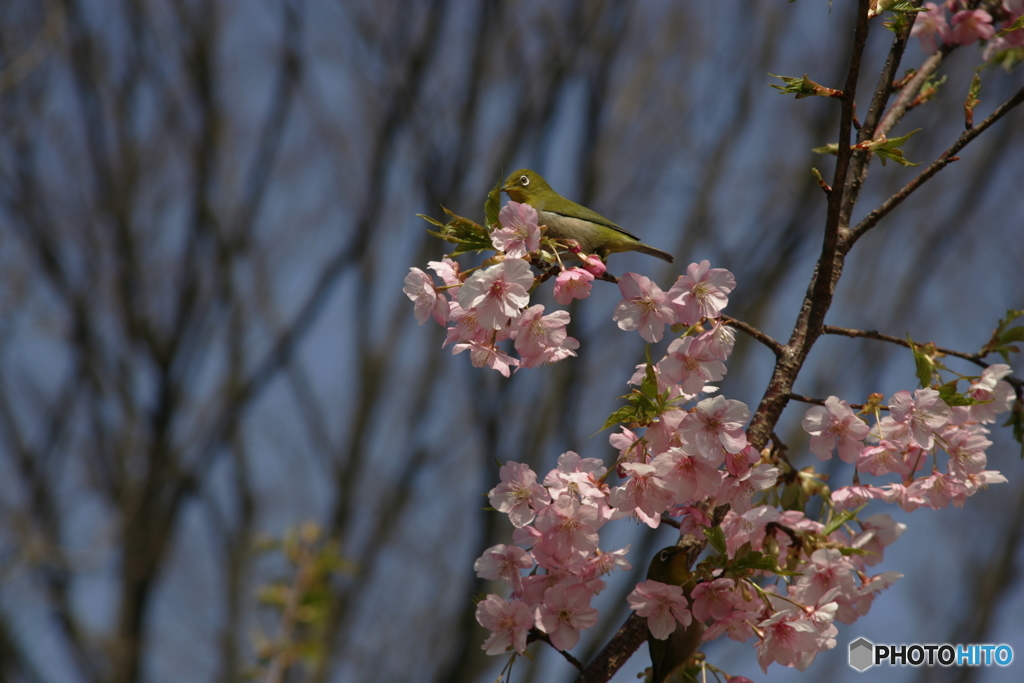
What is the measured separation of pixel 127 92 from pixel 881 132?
9714 millimetres

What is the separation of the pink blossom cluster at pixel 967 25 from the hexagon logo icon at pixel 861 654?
190 cm

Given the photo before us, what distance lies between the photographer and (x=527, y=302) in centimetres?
142

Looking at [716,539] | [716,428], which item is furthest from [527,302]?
[716,539]

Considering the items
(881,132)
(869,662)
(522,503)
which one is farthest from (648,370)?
(869,662)

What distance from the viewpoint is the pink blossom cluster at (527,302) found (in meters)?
1.44

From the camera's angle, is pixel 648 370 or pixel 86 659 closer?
pixel 648 370

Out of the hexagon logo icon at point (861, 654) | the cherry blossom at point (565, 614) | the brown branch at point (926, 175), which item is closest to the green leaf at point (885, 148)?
the brown branch at point (926, 175)

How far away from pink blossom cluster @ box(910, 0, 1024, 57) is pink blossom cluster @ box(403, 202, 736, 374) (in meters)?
1.61

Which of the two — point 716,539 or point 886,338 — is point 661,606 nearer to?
point 716,539

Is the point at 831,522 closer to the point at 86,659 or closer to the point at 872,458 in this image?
the point at 872,458

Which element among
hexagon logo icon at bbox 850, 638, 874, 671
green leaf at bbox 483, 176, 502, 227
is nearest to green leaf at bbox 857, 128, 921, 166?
green leaf at bbox 483, 176, 502, 227

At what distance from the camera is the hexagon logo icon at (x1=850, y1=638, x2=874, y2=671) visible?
96.3 inches

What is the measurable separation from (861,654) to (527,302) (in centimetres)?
183

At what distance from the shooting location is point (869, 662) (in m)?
2.48
